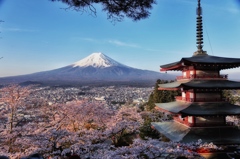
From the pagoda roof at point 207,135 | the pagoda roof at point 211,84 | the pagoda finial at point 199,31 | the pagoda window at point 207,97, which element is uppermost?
the pagoda finial at point 199,31

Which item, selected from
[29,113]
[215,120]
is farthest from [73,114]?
[215,120]

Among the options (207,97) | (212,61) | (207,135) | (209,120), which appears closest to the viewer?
(207,135)

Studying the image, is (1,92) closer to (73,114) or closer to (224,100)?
(73,114)

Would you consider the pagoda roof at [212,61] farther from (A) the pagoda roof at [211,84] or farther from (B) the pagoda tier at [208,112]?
(B) the pagoda tier at [208,112]

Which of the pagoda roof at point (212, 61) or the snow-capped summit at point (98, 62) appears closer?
the pagoda roof at point (212, 61)

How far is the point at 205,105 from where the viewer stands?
10.9 metres

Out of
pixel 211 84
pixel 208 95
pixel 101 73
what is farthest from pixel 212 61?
pixel 101 73

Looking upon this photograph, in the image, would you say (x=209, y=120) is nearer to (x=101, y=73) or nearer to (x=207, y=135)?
(x=207, y=135)

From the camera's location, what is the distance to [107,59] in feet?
445

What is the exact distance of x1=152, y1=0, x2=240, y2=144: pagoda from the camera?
10211mm

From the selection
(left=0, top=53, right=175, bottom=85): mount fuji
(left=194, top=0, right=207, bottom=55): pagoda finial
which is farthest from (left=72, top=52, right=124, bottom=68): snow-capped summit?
(left=194, top=0, right=207, bottom=55): pagoda finial

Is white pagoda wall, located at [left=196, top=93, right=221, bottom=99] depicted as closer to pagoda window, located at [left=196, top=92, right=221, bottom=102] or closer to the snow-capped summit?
pagoda window, located at [left=196, top=92, right=221, bottom=102]

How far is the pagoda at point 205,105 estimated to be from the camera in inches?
402

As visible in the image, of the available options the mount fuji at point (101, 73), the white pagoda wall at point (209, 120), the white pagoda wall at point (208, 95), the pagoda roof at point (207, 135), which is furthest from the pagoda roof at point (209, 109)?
the mount fuji at point (101, 73)
